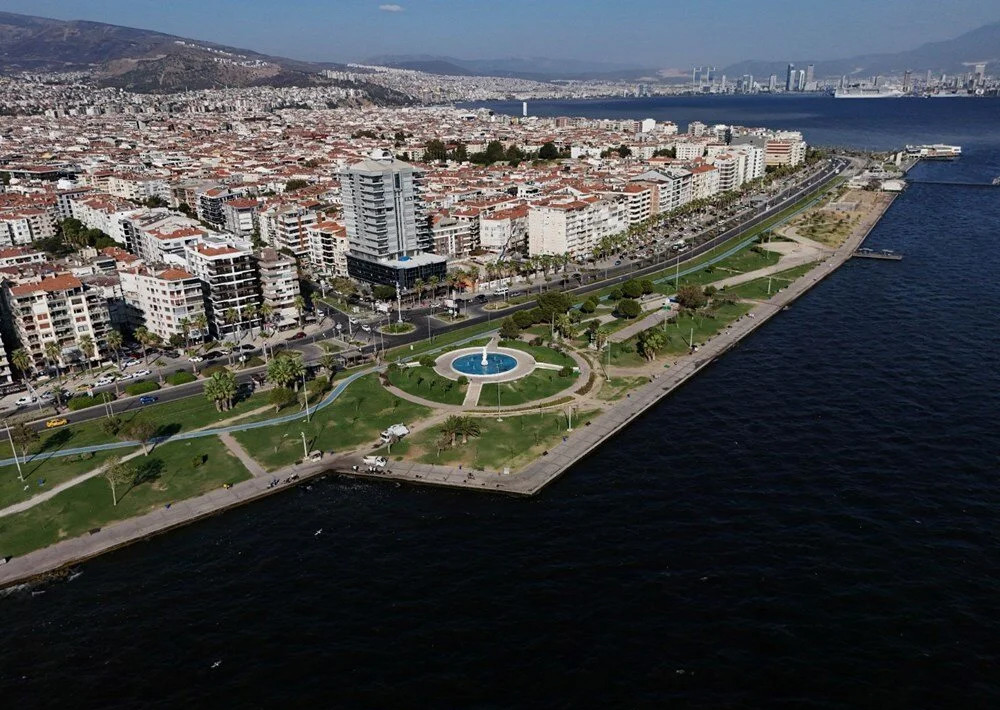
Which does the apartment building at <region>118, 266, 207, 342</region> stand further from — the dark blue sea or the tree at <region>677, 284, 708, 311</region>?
the tree at <region>677, 284, 708, 311</region>

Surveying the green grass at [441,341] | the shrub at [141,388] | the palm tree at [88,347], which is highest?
the palm tree at [88,347]

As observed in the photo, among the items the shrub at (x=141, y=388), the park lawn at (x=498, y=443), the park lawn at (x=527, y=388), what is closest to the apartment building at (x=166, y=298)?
the shrub at (x=141, y=388)

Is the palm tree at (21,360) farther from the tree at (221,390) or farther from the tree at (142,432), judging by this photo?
the tree at (221,390)

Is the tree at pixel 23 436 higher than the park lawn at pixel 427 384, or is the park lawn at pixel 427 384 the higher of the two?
the tree at pixel 23 436

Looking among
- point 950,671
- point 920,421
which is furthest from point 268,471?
point 920,421

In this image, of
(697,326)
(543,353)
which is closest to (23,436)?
(543,353)

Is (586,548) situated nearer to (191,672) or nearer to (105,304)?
(191,672)
